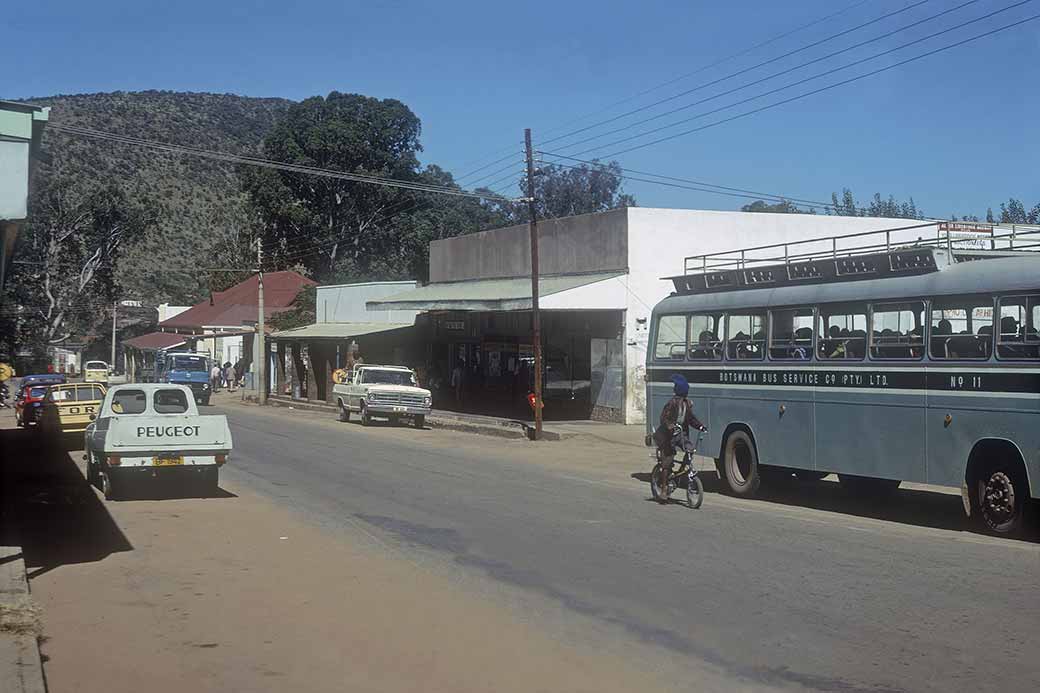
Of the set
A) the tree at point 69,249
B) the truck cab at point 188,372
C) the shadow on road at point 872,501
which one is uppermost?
the tree at point 69,249

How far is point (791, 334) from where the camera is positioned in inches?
682

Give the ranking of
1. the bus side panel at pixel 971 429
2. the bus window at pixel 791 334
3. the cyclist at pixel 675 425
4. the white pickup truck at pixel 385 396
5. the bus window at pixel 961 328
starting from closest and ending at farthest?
the bus side panel at pixel 971 429 → the bus window at pixel 961 328 → the cyclist at pixel 675 425 → the bus window at pixel 791 334 → the white pickup truck at pixel 385 396

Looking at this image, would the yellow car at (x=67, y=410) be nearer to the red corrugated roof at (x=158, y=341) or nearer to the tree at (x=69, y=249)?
the red corrugated roof at (x=158, y=341)

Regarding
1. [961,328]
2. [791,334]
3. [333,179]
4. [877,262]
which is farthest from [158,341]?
[961,328]

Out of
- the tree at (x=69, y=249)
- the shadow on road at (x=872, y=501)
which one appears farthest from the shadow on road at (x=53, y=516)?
the tree at (x=69, y=249)

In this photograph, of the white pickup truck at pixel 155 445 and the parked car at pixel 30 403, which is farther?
the parked car at pixel 30 403

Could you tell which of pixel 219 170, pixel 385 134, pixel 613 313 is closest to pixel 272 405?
pixel 613 313

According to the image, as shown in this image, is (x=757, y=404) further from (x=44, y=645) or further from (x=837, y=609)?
(x=44, y=645)

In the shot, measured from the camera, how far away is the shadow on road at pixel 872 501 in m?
15.4

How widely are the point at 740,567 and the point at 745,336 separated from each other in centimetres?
737

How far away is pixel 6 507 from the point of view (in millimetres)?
16391

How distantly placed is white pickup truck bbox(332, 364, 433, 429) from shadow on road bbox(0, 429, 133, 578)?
39.7 feet

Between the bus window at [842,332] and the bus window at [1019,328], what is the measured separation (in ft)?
7.87

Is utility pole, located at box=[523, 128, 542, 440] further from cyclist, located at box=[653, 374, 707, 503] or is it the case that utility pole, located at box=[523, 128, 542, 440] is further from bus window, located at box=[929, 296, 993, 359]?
bus window, located at box=[929, 296, 993, 359]
